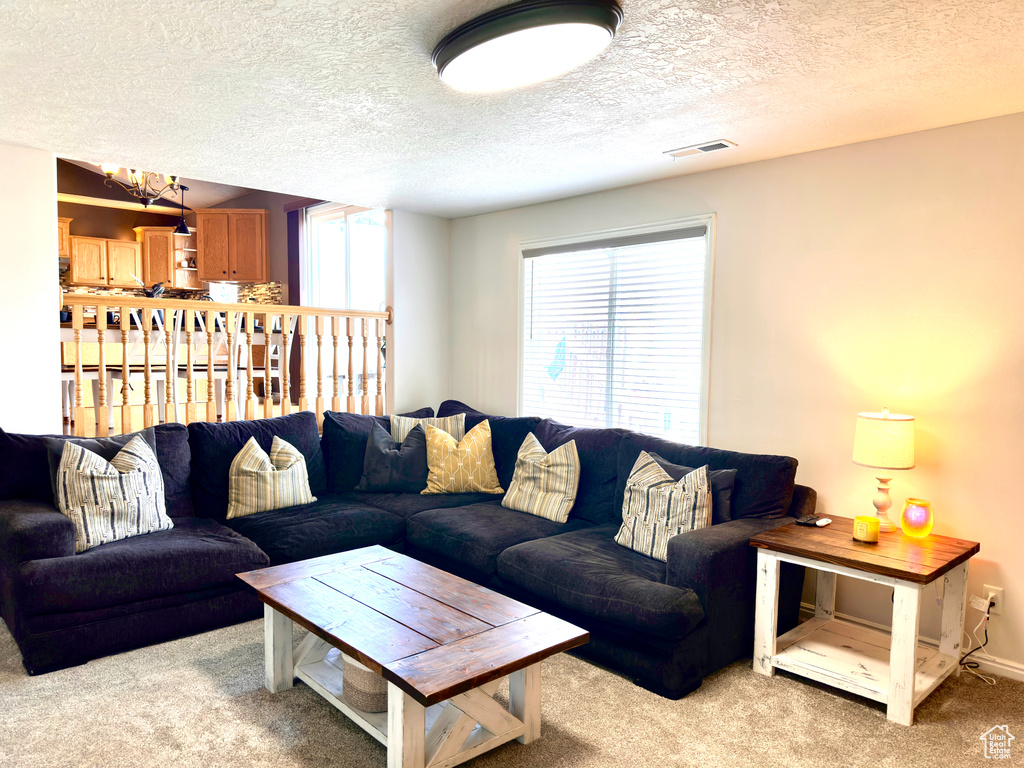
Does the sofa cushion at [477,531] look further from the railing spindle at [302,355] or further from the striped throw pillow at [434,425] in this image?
the railing spindle at [302,355]

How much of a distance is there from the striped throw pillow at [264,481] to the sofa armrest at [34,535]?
3.10 ft

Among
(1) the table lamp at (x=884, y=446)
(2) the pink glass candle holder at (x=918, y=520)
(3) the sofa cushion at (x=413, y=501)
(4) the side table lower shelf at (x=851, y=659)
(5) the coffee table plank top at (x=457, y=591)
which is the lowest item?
(4) the side table lower shelf at (x=851, y=659)

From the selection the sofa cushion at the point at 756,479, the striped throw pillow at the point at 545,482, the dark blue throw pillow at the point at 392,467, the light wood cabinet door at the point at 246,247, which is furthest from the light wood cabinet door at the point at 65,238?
the sofa cushion at the point at 756,479

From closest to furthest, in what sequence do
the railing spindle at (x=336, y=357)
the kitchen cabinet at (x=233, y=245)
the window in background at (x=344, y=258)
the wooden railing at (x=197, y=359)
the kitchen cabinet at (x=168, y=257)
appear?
the wooden railing at (x=197, y=359), the railing spindle at (x=336, y=357), the window in background at (x=344, y=258), the kitchen cabinet at (x=233, y=245), the kitchen cabinet at (x=168, y=257)

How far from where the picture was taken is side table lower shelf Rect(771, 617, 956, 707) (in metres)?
2.62

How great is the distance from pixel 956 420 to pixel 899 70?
155 centimetres

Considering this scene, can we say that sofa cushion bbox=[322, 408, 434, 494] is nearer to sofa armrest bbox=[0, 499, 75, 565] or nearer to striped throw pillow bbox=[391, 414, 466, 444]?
striped throw pillow bbox=[391, 414, 466, 444]

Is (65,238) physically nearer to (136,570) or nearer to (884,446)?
(136,570)

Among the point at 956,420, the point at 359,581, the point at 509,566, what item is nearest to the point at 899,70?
the point at 956,420

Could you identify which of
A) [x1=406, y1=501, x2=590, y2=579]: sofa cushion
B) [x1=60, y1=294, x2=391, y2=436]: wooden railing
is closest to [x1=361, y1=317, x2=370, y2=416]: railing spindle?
[x1=60, y1=294, x2=391, y2=436]: wooden railing

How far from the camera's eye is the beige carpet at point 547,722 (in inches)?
87.8

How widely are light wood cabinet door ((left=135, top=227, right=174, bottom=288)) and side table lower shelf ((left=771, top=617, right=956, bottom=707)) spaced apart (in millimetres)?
8871

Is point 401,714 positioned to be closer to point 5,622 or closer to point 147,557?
point 147,557

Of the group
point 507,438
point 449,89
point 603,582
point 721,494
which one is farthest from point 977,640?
point 449,89
